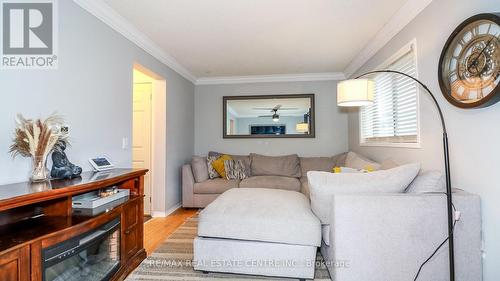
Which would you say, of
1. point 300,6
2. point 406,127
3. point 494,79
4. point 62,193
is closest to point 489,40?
point 494,79

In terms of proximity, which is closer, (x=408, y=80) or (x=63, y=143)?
(x=63, y=143)

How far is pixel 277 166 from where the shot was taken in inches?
177

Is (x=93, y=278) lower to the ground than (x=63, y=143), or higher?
lower

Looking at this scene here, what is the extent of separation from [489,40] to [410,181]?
3.29 feet

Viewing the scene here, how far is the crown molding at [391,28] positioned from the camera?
226cm

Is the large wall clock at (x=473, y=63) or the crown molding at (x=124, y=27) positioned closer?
the large wall clock at (x=473, y=63)

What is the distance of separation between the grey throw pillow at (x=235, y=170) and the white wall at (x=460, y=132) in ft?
8.19

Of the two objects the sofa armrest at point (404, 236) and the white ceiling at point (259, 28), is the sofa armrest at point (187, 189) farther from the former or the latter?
the sofa armrest at point (404, 236)

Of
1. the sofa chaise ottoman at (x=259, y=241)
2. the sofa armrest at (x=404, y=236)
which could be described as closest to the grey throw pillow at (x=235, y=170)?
the sofa chaise ottoman at (x=259, y=241)

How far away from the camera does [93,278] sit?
166 centimetres

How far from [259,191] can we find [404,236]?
→ 1.40 m

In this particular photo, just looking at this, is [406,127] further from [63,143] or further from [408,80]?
[63,143]

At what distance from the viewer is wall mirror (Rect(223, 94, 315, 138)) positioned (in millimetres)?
4871

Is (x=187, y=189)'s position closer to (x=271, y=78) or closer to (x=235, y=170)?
(x=235, y=170)
